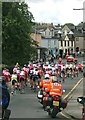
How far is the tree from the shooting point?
4647cm

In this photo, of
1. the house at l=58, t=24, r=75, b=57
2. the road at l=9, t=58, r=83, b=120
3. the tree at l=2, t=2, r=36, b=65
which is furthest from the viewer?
the house at l=58, t=24, r=75, b=57

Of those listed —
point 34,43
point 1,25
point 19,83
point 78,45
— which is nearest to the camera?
point 19,83

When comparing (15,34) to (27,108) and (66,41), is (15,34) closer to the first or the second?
(27,108)

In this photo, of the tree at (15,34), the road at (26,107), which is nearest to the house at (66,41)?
the tree at (15,34)

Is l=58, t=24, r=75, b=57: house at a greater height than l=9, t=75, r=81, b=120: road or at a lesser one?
greater

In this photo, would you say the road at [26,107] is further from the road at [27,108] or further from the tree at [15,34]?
the tree at [15,34]

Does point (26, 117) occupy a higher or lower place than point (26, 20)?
lower

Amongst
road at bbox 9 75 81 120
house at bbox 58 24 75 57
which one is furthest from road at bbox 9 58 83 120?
house at bbox 58 24 75 57

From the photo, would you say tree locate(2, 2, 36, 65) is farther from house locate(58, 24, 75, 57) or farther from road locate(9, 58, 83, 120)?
house locate(58, 24, 75, 57)

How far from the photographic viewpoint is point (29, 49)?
50656 mm

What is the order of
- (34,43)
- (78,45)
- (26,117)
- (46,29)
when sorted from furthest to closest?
(78,45), (46,29), (34,43), (26,117)

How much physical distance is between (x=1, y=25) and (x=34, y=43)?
9.36 m

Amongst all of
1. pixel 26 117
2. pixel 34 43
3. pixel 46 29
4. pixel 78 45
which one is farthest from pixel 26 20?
pixel 78 45

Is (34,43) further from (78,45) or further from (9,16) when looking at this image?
(78,45)
